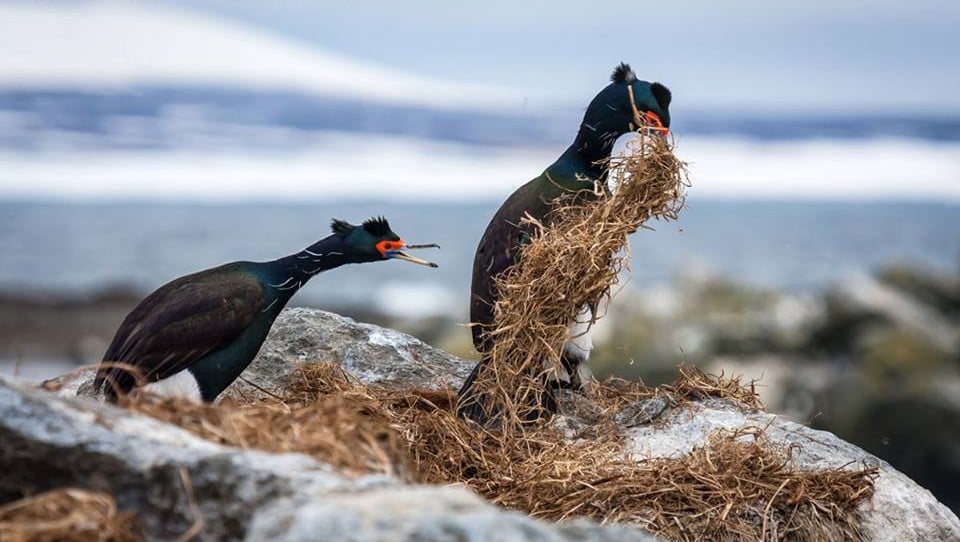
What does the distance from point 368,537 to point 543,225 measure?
3873 millimetres

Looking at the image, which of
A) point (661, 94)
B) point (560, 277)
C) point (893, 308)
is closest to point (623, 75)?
point (661, 94)

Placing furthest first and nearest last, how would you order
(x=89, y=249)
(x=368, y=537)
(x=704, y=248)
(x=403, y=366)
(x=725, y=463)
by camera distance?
1. (x=704, y=248)
2. (x=89, y=249)
3. (x=403, y=366)
4. (x=725, y=463)
5. (x=368, y=537)

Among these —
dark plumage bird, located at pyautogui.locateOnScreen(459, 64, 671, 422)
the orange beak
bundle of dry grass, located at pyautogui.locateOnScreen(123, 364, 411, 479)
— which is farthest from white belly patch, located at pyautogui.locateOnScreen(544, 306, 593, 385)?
bundle of dry grass, located at pyautogui.locateOnScreen(123, 364, 411, 479)

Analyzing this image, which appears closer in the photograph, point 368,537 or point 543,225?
point 368,537

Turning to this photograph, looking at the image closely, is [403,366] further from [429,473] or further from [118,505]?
[118,505]

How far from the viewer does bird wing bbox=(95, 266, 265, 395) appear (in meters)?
5.89

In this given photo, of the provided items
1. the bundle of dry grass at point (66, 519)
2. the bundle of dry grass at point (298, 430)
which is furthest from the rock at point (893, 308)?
the bundle of dry grass at point (66, 519)

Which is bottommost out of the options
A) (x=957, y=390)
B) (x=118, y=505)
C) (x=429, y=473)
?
(x=957, y=390)

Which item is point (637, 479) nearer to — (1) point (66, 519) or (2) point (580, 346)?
(2) point (580, 346)

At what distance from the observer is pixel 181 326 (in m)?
5.93

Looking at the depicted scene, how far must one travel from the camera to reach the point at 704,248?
39.9 meters

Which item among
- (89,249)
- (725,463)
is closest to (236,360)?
(725,463)

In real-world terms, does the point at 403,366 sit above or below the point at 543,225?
below

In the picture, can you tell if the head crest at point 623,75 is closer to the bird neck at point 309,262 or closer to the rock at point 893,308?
the bird neck at point 309,262
